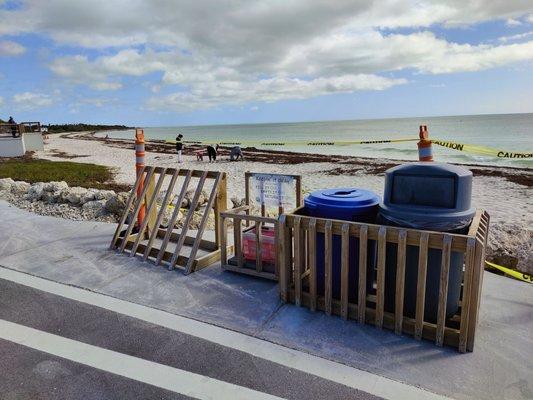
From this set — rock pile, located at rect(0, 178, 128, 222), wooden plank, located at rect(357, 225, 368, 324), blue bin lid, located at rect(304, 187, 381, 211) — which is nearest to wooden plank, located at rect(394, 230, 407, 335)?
wooden plank, located at rect(357, 225, 368, 324)

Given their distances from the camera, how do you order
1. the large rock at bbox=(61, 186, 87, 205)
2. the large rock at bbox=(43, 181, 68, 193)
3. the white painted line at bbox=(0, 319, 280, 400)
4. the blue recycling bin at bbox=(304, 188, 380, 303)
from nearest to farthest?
the white painted line at bbox=(0, 319, 280, 400) → the blue recycling bin at bbox=(304, 188, 380, 303) → the large rock at bbox=(61, 186, 87, 205) → the large rock at bbox=(43, 181, 68, 193)

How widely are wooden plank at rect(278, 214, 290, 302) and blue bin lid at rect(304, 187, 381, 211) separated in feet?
1.19

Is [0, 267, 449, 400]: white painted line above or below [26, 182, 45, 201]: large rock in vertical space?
below

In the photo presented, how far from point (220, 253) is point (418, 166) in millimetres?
2951

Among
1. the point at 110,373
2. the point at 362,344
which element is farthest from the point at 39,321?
the point at 362,344

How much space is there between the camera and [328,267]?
4.06 meters

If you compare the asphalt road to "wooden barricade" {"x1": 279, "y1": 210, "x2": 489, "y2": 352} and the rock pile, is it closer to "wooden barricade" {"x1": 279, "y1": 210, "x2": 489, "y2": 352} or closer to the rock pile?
"wooden barricade" {"x1": 279, "y1": 210, "x2": 489, "y2": 352}

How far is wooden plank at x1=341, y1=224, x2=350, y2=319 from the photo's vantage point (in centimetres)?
388

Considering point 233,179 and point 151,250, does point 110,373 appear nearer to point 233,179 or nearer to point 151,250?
point 151,250

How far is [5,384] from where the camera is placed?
10.2 ft

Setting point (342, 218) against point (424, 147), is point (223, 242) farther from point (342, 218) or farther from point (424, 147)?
point (424, 147)

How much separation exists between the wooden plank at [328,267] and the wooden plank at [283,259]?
44 cm

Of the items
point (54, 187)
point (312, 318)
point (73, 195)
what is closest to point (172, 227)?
point (312, 318)

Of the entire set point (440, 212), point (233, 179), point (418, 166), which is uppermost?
point (418, 166)
